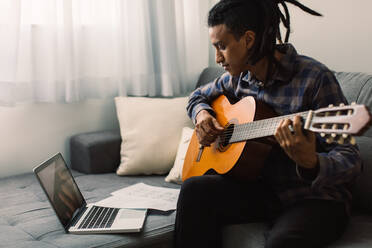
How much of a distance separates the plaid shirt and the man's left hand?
0.05 meters

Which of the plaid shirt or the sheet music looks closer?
the plaid shirt

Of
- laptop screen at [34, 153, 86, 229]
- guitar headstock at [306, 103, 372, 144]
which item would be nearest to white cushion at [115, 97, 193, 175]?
laptop screen at [34, 153, 86, 229]

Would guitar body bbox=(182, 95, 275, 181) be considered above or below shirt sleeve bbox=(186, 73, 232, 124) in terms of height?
below

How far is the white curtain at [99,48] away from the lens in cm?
215

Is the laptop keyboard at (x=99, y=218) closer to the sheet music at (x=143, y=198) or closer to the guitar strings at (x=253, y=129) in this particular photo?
the sheet music at (x=143, y=198)

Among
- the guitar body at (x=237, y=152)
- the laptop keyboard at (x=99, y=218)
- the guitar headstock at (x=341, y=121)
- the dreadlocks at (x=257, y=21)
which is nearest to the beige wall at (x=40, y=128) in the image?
Result: the laptop keyboard at (x=99, y=218)

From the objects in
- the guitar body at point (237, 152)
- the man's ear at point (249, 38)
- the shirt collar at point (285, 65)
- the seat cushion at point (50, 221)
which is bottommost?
the seat cushion at point (50, 221)

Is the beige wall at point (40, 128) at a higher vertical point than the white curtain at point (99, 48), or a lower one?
lower

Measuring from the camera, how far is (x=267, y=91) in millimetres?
1538

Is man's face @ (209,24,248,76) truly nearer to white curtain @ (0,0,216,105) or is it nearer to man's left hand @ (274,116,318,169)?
man's left hand @ (274,116,318,169)

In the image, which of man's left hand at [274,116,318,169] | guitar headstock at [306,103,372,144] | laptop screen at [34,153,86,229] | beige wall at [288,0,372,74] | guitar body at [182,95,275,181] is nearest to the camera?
guitar headstock at [306,103,372,144]

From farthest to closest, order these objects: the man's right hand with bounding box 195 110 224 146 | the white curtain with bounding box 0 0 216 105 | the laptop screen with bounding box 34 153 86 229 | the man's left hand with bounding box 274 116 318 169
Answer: the white curtain with bounding box 0 0 216 105, the man's right hand with bounding box 195 110 224 146, the laptop screen with bounding box 34 153 86 229, the man's left hand with bounding box 274 116 318 169

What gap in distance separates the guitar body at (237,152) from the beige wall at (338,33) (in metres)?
0.70

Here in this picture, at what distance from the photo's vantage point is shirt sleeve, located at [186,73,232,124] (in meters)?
1.80
